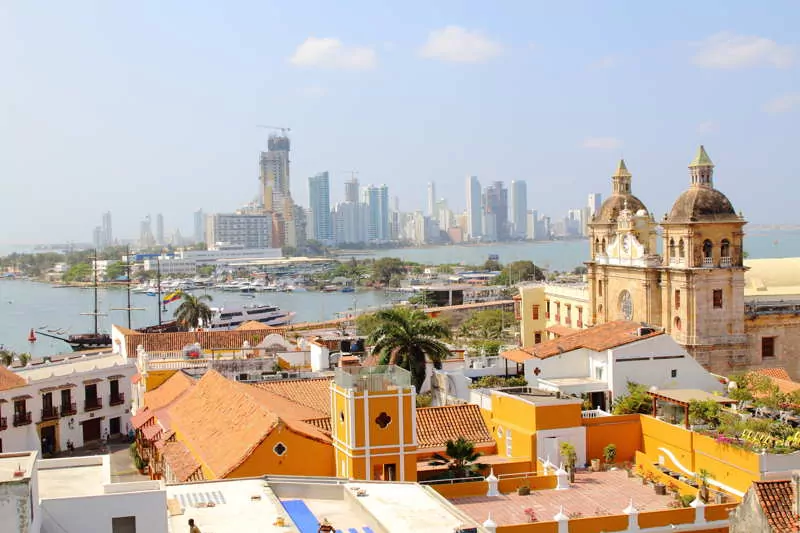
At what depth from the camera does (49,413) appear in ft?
92.9

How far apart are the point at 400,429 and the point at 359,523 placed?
353 centimetres

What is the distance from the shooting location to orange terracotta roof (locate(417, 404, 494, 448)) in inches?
781

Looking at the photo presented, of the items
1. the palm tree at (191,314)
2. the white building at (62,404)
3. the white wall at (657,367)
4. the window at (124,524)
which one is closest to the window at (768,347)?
the white wall at (657,367)

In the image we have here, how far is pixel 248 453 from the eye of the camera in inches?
651

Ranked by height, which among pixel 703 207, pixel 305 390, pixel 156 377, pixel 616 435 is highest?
pixel 703 207

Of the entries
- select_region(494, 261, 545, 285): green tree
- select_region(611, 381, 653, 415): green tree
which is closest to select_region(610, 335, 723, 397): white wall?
select_region(611, 381, 653, 415): green tree

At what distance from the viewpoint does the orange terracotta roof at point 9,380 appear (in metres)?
27.0

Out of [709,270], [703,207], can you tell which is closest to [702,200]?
[703,207]

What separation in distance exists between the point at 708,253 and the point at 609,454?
578 inches

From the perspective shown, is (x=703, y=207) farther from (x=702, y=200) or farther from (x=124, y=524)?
(x=124, y=524)

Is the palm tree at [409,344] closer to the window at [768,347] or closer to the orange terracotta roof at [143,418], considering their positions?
the orange terracotta roof at [143,418]

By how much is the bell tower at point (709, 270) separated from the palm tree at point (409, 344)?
10.5m

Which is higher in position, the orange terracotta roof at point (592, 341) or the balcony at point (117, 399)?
the orange terracotta roof at point (592, 341)

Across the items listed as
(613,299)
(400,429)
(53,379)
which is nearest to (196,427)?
(400,429)
